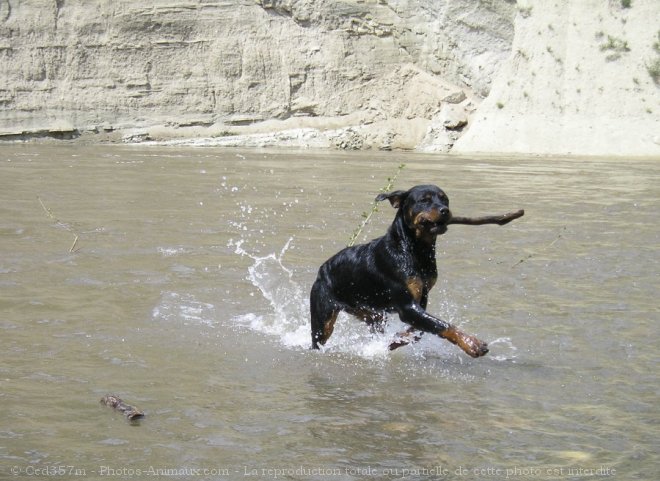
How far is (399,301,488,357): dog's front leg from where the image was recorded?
5.04m

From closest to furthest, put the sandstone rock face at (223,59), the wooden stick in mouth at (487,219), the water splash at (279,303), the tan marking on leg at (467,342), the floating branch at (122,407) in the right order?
the floating branch at (122,407)
the tan marking on leg at (467,342)
the wooden stick in mouth at (487,219)
the water splash at (279,303)
the sandstone rock face at (223,59)

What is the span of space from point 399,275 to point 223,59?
40127 millimetres

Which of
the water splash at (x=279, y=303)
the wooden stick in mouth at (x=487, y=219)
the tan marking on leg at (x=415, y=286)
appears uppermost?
the wooden stick in mouth at (x=487, y=219)

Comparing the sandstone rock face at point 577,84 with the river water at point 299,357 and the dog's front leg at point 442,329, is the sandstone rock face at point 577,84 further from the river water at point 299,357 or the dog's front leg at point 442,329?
the dog's front leg at point 442,329

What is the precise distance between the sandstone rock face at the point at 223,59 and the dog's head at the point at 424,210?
36.6 meters

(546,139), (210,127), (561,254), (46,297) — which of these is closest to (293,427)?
(46,297)

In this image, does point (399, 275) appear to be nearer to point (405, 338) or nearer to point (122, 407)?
point (405, 338)

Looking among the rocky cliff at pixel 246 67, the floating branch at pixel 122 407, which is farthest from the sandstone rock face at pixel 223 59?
the floating branch at pixel 122 407

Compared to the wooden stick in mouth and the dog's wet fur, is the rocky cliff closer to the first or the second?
the dog's wet fur

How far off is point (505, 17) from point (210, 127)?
49.4 ft

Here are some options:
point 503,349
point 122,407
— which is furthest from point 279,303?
point 122,407

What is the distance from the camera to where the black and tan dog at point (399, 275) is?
525 cm

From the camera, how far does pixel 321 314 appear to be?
6090 mm

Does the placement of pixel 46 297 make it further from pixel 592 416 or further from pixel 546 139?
pixel 546 139
